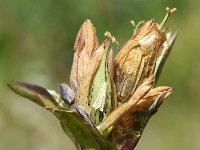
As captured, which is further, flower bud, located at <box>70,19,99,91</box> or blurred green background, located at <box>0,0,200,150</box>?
blurred green background, located at <box>0,0,200,150</box>

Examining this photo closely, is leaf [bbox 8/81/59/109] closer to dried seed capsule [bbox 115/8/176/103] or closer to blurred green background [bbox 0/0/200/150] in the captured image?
dried seed capsule [bbox 115/8/176/103]

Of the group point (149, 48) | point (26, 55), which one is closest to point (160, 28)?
point (149, 48)

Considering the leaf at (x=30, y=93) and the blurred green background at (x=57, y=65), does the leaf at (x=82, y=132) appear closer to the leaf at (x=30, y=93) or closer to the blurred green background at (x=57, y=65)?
the leaf at (x=30, y=93)

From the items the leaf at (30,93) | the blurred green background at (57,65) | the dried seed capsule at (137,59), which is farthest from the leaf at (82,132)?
the blurred green background at (57,65)

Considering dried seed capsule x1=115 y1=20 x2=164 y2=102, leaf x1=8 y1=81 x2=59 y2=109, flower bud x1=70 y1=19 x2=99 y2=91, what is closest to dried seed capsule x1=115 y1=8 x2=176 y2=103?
dried seed capsule x1=115 y1=20 x2=164 y2=102

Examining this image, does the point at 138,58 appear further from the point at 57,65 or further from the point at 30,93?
the point at 57,65
